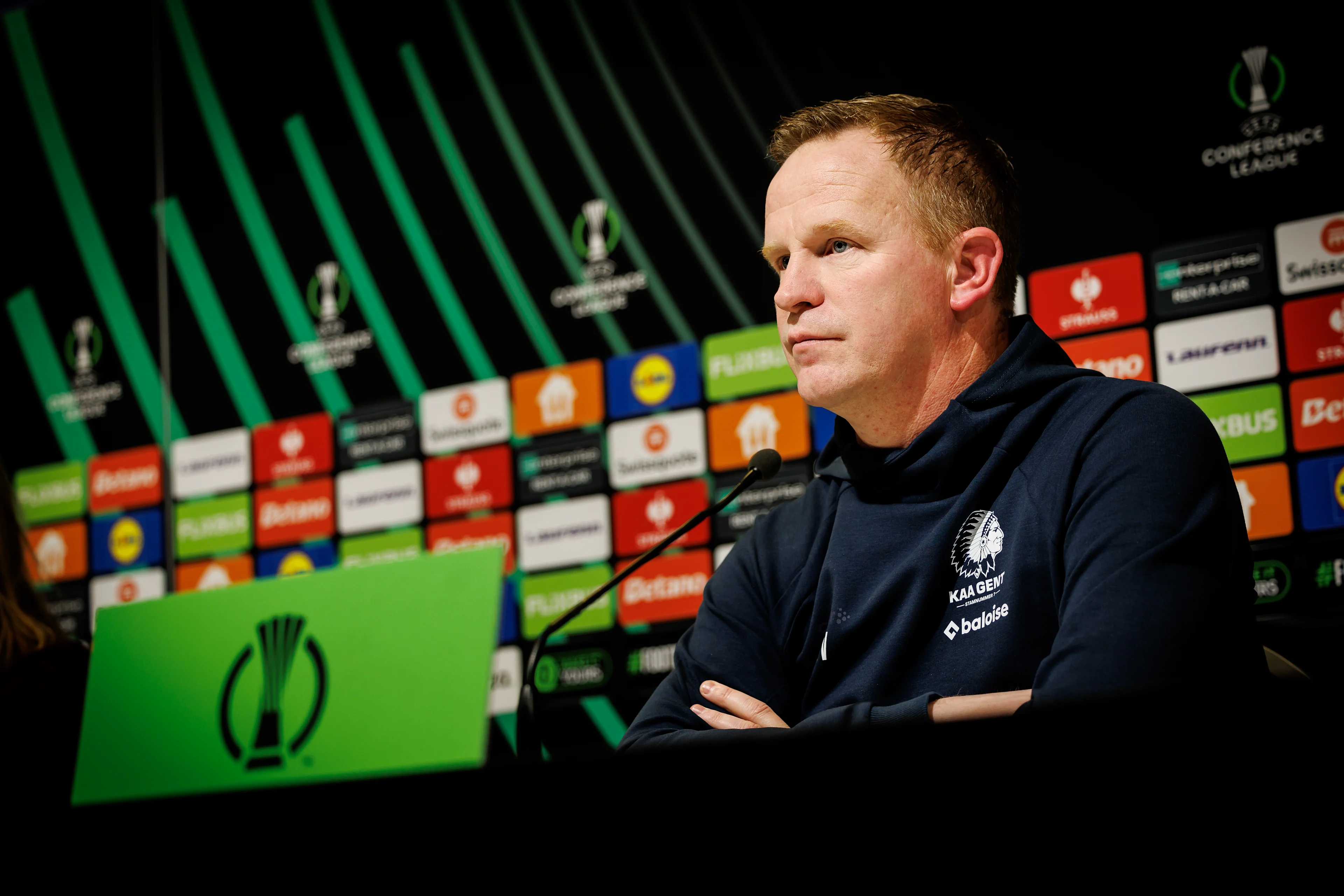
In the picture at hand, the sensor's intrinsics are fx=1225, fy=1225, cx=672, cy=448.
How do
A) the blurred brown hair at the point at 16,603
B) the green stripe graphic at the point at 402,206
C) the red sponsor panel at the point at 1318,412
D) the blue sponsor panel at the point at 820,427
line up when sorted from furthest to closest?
the green stripe graphic at the point at 402,206 < the blue sponsor panel at the point at 820,427 < the red sponsor panel at the point at 1318,412 < the blurred brown hair at the point at 16,603

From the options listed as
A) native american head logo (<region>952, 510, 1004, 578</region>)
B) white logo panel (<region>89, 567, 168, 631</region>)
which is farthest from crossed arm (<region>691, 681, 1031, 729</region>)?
white logo panel (<region>89, 567, 168, 631</region>)

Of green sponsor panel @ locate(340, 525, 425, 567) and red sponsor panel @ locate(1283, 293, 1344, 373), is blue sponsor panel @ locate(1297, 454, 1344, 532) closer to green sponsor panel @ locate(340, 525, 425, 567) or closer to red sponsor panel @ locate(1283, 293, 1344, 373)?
red sponsor panel @ locate(1283, 293, 1344, 373)

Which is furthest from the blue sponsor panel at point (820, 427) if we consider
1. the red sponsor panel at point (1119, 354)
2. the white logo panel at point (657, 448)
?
the red sponsor panel at point (1119, 354)

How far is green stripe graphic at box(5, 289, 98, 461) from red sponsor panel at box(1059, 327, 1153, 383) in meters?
2.63

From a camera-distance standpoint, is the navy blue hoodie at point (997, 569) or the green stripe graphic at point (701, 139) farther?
the green stripe graphic at point (701, 139)

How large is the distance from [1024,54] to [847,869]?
7.56 ft

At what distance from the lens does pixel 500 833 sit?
657 mm

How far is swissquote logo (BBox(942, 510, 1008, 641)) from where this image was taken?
1.34 metres

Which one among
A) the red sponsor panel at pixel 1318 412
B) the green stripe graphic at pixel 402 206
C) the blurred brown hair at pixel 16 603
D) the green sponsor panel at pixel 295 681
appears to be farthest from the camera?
the green stripe graphic at pixel 402 206

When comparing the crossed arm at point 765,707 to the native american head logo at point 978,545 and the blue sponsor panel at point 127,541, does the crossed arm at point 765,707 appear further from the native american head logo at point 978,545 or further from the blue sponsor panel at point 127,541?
the blue sponsor panel at point 127,541

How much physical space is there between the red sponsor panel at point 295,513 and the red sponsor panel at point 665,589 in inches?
33.0

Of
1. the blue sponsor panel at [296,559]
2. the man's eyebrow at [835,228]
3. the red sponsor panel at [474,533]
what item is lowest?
the blue sponsor panel at [296,559]

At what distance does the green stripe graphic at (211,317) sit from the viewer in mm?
3266

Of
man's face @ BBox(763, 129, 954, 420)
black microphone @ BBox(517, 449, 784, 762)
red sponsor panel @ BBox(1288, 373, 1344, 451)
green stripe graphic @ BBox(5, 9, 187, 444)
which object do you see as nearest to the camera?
man's face @ BBox(763, 129, 954, 420)
